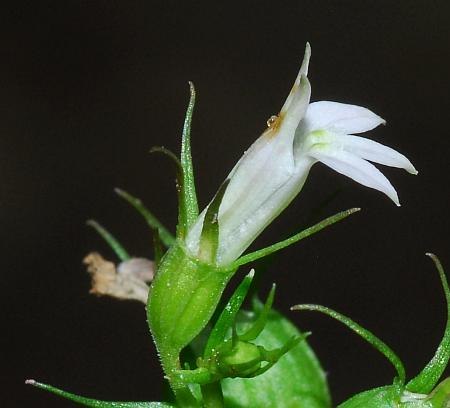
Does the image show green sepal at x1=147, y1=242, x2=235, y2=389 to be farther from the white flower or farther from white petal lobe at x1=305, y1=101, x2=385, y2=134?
white petal lobe at x1=305, y1=101, x2=385, y2=134

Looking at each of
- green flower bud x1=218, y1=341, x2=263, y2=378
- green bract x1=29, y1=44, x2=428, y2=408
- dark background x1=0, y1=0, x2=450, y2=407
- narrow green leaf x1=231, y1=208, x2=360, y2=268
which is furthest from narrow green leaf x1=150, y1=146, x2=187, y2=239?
dark background x1=0, y1=0, x2=450, y2=407

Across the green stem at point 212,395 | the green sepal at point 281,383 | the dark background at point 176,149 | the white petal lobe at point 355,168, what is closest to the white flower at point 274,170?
the white petal lobe at point 355,168

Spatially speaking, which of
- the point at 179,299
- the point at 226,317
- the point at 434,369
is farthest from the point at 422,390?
the point at 179,299

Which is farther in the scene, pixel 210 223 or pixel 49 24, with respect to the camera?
pixel 49 24

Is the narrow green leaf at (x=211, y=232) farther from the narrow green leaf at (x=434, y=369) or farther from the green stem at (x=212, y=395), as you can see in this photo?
the narrow green leaf at (x=434, y=369)

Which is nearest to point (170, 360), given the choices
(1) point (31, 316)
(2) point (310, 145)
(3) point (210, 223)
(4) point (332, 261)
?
(3) point (210, 223)

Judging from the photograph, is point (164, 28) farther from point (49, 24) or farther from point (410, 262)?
point (410, 262)

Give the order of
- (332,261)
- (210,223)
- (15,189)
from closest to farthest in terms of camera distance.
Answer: (210,223) → (332,261) → (15,189)
